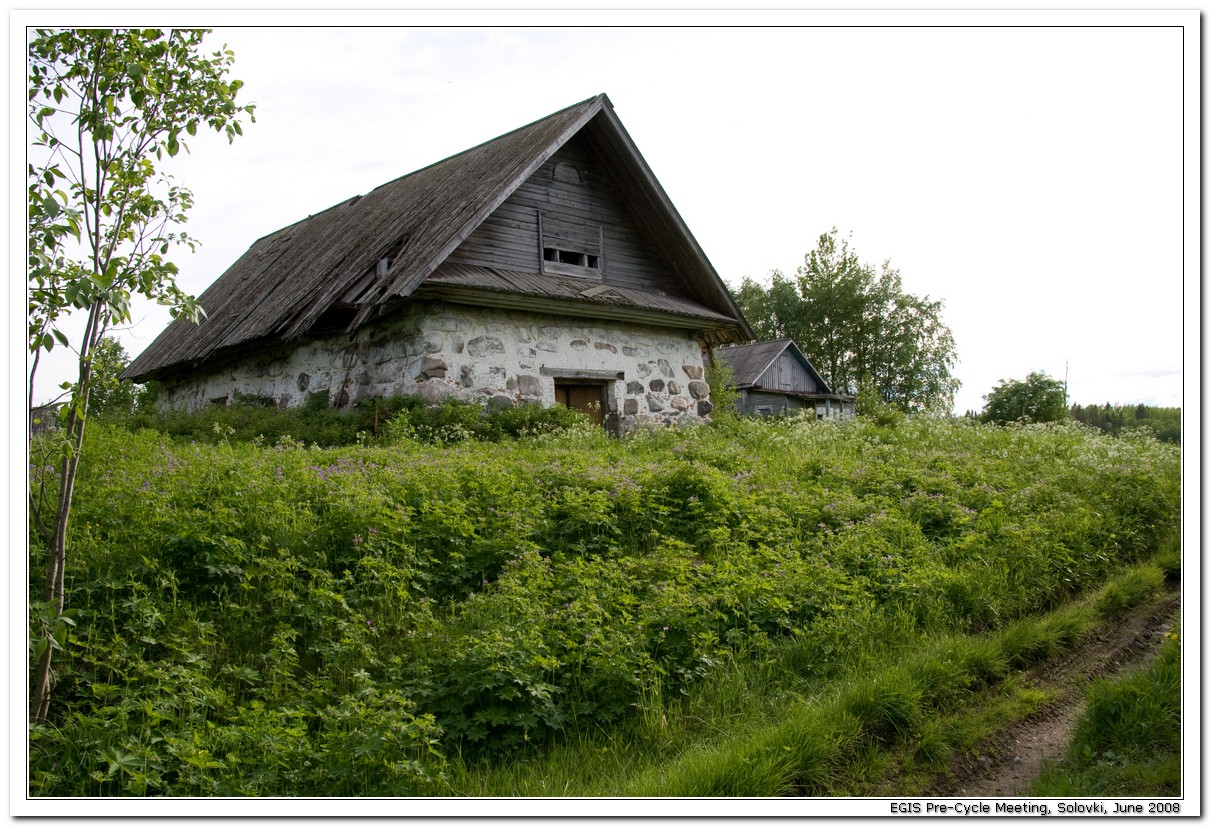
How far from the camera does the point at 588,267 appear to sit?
1296 centimetres

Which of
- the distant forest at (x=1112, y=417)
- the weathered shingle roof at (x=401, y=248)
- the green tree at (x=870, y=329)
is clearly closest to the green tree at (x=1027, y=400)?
the distant forest at (x=1112, y=417)

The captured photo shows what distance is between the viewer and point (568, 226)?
42.0ft

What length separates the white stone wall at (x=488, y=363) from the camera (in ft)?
35.2

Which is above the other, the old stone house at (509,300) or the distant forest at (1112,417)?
the old stone house at (509,300)

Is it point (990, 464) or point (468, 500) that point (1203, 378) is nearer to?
point (468, 500)

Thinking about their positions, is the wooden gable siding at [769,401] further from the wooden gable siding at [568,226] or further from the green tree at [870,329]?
the wooden gable siding at [568,226]

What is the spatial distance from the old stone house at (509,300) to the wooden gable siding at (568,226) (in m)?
0.02

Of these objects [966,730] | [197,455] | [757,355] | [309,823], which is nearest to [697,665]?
[966,730]

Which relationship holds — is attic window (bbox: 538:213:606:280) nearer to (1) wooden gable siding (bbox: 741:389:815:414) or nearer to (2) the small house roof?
(2) the small house roof

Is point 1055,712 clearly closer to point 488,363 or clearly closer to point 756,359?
point 488,363

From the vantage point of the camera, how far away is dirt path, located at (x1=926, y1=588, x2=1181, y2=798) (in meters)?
3.76

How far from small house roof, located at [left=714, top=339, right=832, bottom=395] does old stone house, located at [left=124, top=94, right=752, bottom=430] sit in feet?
61.1

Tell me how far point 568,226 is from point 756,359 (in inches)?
900

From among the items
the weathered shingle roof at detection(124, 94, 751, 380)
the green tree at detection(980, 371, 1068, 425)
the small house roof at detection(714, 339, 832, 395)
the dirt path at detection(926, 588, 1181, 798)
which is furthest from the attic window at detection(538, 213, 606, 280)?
the small house roof at detection(714, 339, 832, 395)
